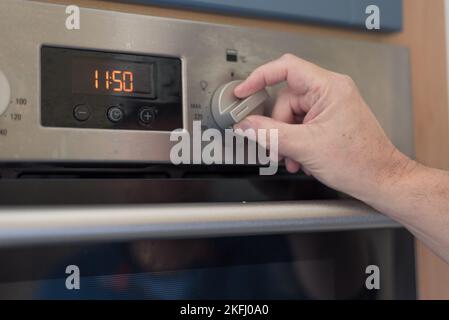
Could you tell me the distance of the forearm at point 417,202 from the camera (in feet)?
1.69

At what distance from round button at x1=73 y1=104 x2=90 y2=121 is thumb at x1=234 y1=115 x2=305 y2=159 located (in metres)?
0.15

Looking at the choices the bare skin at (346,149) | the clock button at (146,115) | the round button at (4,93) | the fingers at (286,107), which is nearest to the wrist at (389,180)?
the bare skin at (346,149)

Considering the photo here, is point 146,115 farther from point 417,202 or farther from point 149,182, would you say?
point 417,202

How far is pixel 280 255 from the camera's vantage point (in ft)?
1.81

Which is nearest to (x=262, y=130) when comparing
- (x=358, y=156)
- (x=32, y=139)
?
(x=358, y=156)

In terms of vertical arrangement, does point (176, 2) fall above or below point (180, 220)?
above

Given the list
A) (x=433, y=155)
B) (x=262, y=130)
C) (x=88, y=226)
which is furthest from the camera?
(x=433, y=155)

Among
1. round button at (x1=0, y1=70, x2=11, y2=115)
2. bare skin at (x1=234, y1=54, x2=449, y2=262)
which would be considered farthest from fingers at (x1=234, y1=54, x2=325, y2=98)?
round button at (x1=0, y1=70, x2=11, y2=115)

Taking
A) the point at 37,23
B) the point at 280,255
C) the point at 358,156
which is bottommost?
the point at 280,255

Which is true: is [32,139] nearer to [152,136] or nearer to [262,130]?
[152,136]

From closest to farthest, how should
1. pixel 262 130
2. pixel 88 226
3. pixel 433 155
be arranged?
pixel 88 226
pixel 262 130
pixel 433 155

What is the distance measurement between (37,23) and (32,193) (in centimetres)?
A: 15

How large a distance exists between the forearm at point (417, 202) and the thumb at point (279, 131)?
97 millimetres

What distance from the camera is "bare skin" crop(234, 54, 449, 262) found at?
1.65ft
